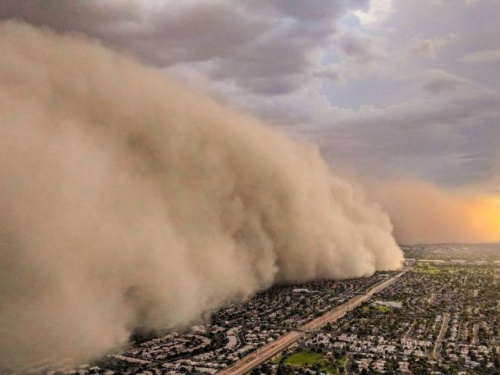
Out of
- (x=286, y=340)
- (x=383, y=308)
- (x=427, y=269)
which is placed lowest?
(x=427, y=269)

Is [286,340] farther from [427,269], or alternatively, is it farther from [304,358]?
[427,269]

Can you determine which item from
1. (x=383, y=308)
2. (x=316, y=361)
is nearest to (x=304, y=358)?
(x=316, y=361)

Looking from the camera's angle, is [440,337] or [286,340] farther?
[440,337]

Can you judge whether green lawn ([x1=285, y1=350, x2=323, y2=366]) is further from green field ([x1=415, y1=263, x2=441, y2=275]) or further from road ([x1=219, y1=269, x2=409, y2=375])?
green field ([x1=415, y1=263, x2=441, y2=275])

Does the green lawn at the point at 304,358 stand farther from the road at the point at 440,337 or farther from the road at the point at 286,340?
the road at the point at 440,337

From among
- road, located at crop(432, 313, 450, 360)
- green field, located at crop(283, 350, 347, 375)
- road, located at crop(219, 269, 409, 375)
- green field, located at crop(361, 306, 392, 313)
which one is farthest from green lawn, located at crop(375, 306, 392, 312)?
green field, located at crop(283, 350, 347, 375)

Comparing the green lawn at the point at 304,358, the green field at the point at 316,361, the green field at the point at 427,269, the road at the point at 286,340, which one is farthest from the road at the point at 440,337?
the green field at the point at 427,269

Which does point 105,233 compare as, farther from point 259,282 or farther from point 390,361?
point 259,282

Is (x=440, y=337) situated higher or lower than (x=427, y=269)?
higher
